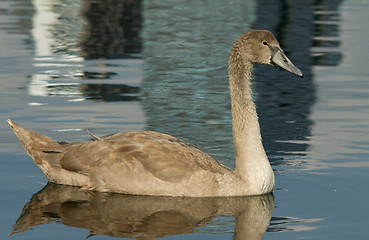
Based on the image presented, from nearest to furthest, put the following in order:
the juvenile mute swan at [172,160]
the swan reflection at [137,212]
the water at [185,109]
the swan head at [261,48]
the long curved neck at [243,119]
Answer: the swan reflection at [137,212]
the water at [185,109]
the juvenile mute swan at [172,160]
the long curved neck at [243,119]
the swan head at [261,48]

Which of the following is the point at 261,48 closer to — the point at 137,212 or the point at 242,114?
the point at 242,114

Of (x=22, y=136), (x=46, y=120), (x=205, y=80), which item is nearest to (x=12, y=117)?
(x=46, y=120)

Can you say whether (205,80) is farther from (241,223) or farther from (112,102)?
(241,223)

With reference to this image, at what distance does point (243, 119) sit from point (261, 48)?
0.92 meters

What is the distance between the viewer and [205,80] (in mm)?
19672

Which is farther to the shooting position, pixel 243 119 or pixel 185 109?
pixel 185 109

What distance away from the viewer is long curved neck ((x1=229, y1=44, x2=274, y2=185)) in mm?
11367

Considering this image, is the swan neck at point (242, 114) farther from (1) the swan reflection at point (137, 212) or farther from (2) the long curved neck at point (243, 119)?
(1) the swan reflection at point (137, 212)

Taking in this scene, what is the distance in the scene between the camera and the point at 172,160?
11.1 metres

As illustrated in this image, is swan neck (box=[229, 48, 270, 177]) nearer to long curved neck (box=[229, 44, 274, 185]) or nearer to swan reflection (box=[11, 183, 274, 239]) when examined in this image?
long curved neck (box=[229, 44, 274, 185])

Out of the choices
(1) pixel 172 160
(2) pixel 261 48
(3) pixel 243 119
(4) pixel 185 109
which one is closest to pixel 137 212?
(1) pixel 172 160

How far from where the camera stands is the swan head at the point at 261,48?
11469 millimetres

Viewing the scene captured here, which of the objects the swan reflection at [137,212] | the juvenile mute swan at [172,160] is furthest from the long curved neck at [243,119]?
the swan reflection at [137,212]

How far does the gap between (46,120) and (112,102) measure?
188cm
